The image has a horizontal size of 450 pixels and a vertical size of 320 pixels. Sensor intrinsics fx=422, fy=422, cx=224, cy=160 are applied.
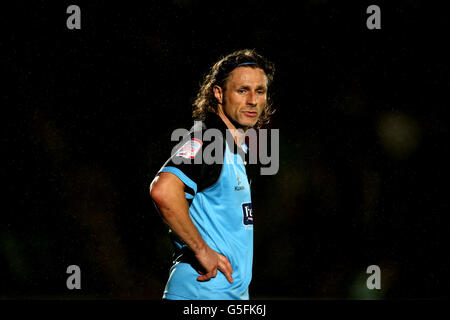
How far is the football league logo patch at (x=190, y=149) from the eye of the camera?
1535 millimetres

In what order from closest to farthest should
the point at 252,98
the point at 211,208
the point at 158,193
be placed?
the point at 158,193
the point at 211,208
the point at 252,98

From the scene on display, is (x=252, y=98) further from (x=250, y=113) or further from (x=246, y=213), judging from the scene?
(x=246, y=213)

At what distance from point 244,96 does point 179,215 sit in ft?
2.07

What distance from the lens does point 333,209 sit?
409 cm

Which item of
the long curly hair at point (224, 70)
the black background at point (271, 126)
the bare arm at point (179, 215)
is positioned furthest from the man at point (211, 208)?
the black background at point (271, 126)

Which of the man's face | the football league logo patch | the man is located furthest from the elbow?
the man's face

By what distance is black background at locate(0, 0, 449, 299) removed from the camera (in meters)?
3.90

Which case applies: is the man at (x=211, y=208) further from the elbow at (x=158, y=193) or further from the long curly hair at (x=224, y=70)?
the long curly hair at (x=224, y=70)

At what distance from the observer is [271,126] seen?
13.4 ft

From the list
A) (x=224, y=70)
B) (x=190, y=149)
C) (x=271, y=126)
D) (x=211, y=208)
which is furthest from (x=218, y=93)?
(x=271, y=126)

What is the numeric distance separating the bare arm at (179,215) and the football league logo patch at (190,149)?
0.29 feet

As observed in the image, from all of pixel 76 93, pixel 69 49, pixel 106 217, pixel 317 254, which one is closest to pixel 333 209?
pixel 317 254

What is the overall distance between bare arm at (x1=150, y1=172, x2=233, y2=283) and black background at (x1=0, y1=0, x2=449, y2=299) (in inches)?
96.0

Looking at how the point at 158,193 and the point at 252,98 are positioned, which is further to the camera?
the point at 252,98
